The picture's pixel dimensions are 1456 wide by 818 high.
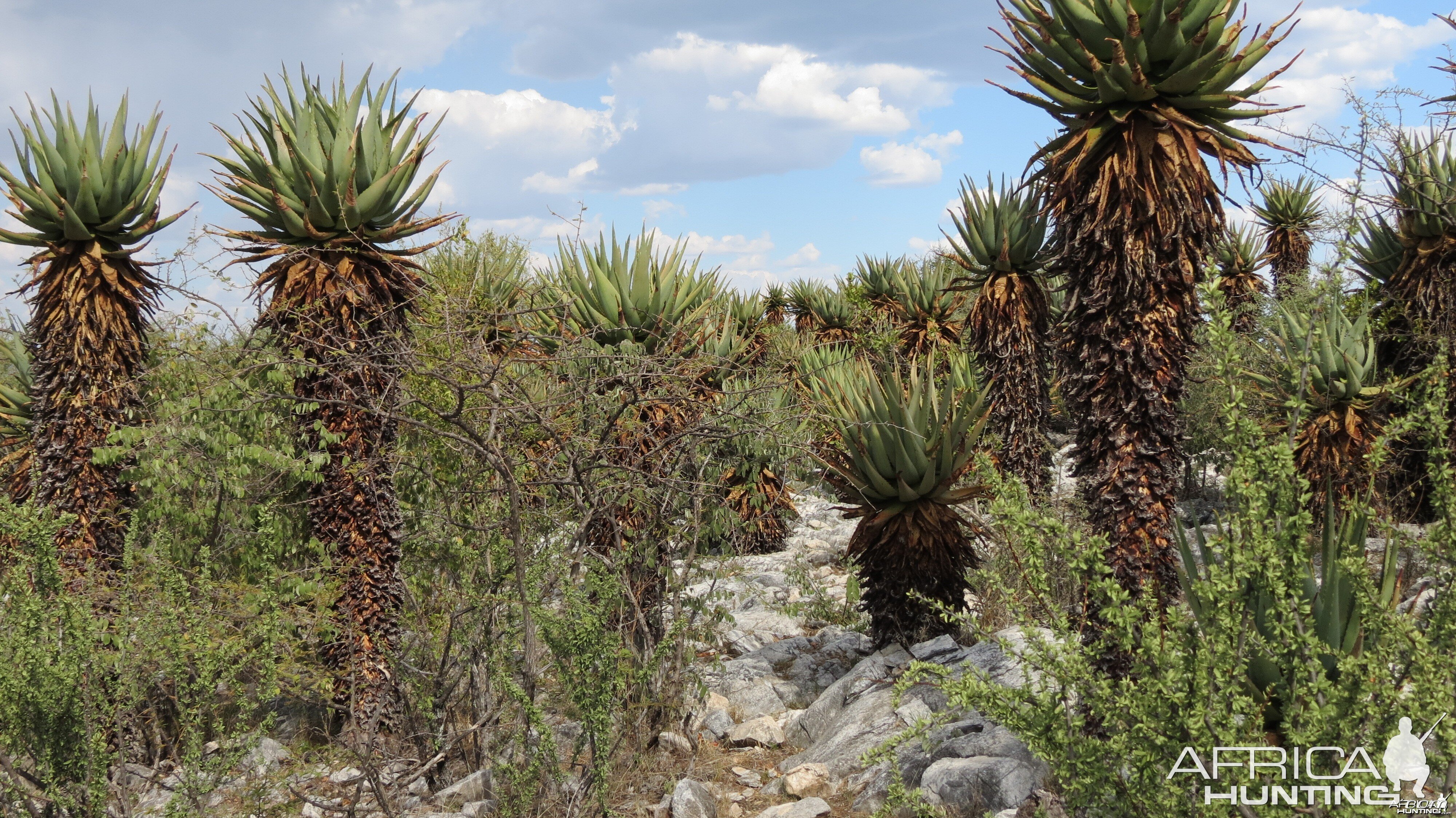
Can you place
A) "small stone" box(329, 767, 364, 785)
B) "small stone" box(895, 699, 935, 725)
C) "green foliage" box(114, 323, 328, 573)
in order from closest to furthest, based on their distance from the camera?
"small stone" box(895, 699, 935, 725), "small stone" box(329, 767, 364, 785), "green foliage" box(114, 323, 328, 573)

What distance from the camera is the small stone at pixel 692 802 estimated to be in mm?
6402

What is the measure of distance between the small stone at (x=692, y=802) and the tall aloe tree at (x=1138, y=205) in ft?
10.1

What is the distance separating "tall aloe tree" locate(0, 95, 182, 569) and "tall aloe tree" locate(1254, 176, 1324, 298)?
68.7ft

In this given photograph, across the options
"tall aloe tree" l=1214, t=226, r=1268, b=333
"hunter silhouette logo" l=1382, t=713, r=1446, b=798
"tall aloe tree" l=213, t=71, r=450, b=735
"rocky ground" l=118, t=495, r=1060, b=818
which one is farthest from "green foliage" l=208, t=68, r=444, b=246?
"tall aloe tree" l=1214, t=226, r=1268, b=333

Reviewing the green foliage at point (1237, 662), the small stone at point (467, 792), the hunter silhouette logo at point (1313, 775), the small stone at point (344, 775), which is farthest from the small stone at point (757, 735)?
the hunter silhouette logo at point (1313, 775)

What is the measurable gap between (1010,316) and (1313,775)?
28.5ft

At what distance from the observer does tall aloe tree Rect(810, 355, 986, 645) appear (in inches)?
333

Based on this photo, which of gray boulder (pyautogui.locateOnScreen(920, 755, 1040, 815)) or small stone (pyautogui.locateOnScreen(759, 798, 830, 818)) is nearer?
gray boulder (pyautogui.locateOnScreen(920, 755, 1040, 815))

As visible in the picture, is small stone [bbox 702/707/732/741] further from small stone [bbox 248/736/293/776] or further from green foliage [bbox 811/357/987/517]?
small stone [bbox 248/736/293/776]

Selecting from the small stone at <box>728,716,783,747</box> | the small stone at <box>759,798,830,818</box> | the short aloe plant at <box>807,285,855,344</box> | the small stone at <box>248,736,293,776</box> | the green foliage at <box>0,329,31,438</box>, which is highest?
the short aloe plant at <box>807,285,855,344</box>

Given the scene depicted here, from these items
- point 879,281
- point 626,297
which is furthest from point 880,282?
point 626,297

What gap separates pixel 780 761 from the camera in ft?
26.2

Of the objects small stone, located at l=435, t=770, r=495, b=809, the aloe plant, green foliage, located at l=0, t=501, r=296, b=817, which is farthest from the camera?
small stone, located at l=435, t=770, r=495, b=809

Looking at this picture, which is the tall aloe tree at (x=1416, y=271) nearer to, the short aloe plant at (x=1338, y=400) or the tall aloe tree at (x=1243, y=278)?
the short aloe plant at (x=1338, y=400)
